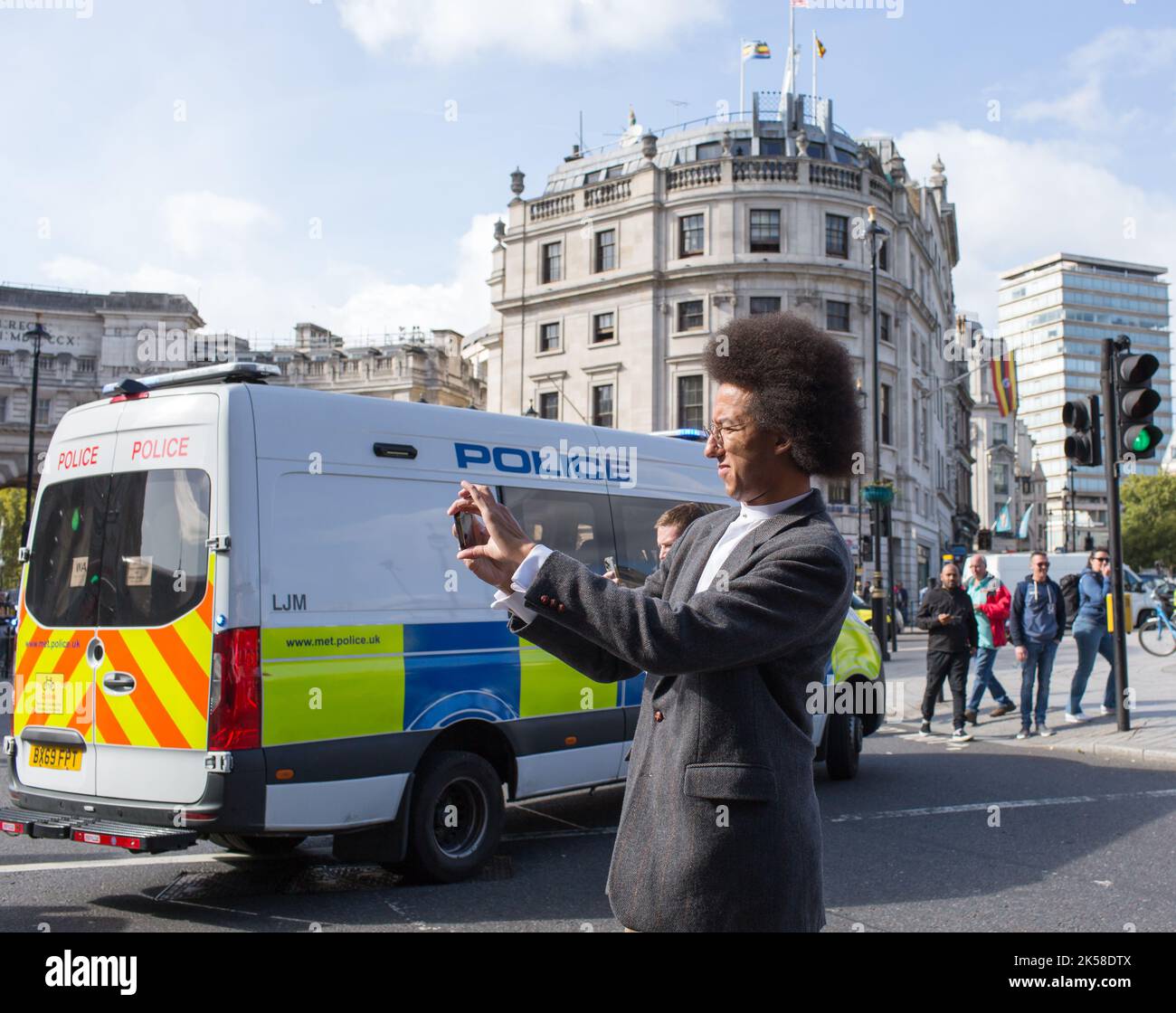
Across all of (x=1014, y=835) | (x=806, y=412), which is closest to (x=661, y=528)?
(x=1014, y=835)

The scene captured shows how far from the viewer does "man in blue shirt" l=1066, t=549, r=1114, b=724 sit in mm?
12844

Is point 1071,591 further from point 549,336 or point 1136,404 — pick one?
point 549,336

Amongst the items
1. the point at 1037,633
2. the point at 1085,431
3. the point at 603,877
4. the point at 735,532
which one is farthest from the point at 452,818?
the point at 1085,431

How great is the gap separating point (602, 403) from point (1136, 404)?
3505cm

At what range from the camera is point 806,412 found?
2.29 metres

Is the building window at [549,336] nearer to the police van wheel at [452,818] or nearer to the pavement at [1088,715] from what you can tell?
the pavement at [1088,715]

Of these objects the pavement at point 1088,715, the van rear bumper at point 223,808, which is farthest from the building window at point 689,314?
the van rear bumper at point 223,808

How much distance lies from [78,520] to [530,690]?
9.05 feet

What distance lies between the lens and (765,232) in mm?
43406

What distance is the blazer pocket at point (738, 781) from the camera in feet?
6.86

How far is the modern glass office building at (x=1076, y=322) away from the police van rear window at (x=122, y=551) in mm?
147951

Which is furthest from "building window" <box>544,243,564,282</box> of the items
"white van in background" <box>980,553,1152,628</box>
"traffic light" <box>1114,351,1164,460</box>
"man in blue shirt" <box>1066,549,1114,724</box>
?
"traffic light" <box>1114,351,1164,460</box>
